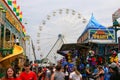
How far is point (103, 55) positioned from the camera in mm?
31281

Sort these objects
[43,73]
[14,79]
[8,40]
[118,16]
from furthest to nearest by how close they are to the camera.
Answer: [8,40]
[43,73]
[118,16]
[14,79]

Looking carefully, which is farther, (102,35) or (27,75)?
(102,35)

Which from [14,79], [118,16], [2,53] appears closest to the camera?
[14,79]

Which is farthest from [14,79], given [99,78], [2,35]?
[2,35]

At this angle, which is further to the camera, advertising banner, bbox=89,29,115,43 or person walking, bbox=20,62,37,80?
advertising banner, bbox=89,29,115,43

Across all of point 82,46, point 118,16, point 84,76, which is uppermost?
point 118,16

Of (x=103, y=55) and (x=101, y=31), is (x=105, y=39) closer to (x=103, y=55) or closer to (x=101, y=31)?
(x=101, y=31)

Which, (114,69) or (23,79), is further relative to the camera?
(23,79)

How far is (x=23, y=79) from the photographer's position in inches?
491

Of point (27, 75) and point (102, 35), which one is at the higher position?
point (102, 35)

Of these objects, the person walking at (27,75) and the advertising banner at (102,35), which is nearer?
the person walking at (27,75)

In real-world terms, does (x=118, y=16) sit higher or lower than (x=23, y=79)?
higher

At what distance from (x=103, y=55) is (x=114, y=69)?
20.5 metres

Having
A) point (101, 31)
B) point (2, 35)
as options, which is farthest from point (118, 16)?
point (101, 31)
